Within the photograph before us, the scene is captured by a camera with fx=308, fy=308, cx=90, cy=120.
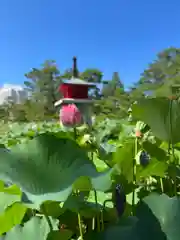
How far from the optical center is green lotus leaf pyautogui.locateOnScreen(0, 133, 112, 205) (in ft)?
0.95

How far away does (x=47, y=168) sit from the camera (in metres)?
0.31

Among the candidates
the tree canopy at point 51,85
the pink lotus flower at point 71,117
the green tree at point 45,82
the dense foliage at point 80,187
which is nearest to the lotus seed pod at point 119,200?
the dense foliage at point 80,187

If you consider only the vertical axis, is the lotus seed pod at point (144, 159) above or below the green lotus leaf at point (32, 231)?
above

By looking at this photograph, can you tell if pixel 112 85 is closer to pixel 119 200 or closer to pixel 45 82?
pixel 45 82

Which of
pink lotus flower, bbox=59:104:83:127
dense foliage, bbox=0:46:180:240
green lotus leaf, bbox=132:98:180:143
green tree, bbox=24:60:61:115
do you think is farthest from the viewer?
green tree, bbox=24:60:61:115

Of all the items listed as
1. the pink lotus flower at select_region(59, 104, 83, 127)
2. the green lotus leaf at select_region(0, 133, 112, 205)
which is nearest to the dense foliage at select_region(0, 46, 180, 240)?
the green lotus leaf at select_region(0, 133, 112, 205)

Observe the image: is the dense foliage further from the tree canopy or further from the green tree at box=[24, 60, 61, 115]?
the green tree at box=[24, 60, 61, 115]

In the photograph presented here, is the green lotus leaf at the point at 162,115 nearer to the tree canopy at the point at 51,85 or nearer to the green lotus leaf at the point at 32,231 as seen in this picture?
the green lotus leaf at the point at 32,231

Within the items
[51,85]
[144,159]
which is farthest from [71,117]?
[51,85]

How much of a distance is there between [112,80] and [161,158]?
2258cm

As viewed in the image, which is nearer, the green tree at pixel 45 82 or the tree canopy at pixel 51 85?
the tree canopy at pixel 51 85

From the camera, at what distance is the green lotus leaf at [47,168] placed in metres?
0.29

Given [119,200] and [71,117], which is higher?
[71,117]

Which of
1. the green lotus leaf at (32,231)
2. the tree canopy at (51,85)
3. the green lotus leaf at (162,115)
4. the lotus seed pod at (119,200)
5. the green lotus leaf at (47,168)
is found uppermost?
the tree canopy at (51,85)
